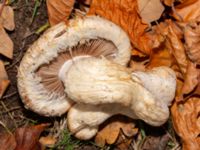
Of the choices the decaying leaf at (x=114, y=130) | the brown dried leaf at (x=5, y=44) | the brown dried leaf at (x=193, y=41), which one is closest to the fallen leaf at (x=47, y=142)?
the decaying leaf at (x=114, y=130)

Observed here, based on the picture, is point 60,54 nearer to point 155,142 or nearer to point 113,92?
point 113,92

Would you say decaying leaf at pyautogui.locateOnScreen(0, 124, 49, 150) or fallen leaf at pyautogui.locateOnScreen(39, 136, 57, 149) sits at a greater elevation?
decaying leaf at pyautogui.locateOnScreen(0, 124, 49, 150)

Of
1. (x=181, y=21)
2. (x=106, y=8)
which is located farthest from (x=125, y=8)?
(x=181, y=21)

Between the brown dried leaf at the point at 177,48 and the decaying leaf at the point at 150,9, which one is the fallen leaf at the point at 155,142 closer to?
the brown dried leaf at the point at 177,48

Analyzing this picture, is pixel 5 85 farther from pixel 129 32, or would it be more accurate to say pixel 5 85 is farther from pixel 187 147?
pixel 187 147

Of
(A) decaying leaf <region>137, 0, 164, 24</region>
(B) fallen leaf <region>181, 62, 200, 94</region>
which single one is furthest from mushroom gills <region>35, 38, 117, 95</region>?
(B) fallen leaf <region>181, 62, 200, 94</region>

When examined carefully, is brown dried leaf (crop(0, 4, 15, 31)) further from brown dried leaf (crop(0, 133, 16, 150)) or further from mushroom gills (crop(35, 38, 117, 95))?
brown dried leaf (crop(0, 133, 16, 150))

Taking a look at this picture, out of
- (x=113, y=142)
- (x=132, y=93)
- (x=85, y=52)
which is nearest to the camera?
(x=132, y=93)
